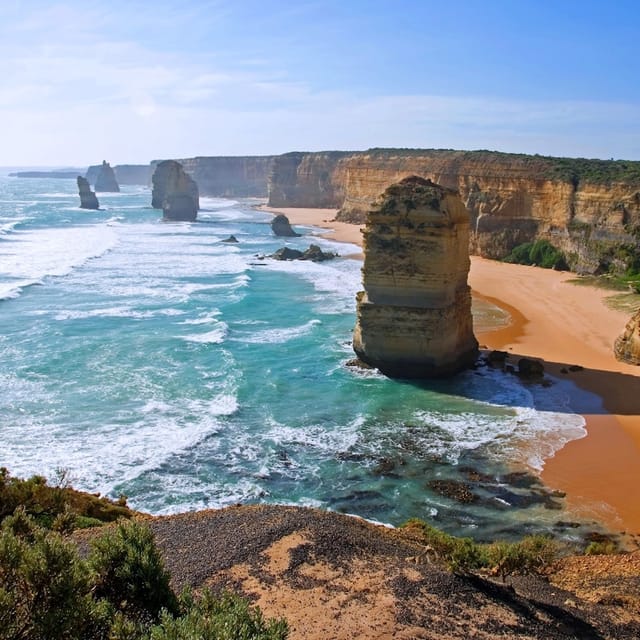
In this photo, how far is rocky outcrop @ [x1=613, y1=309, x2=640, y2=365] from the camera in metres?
26.5

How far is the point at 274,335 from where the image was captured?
30.7 m

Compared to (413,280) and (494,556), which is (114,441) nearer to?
(494,556)

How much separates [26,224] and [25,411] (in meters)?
67.4

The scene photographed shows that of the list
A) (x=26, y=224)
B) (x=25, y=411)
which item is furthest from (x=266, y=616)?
(x=26, y=224)

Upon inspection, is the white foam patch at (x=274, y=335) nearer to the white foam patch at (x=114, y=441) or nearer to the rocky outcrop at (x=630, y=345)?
the white foam patch at (x=114, y=441)

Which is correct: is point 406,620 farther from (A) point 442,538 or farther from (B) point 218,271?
(B) point 218,271

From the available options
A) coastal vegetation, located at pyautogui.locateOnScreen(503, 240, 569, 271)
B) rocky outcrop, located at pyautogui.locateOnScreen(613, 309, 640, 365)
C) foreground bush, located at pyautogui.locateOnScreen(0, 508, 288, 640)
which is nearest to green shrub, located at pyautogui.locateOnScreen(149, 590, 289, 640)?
foreground bush, located at pyautogui.locateOnScreen(0, 508, 288, 640)

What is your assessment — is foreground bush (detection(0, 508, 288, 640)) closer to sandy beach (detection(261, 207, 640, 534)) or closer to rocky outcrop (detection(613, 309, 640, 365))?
sandy beach (detection(261, 207, 640, 534))

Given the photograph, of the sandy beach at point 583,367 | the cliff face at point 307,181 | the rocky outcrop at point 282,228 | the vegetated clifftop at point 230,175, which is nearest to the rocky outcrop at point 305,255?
the sandy beach at point 583,367

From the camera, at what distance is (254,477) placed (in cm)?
1723

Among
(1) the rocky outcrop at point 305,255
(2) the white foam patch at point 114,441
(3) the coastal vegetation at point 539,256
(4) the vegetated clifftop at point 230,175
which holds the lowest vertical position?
(2) the white foam patch at point 114,441

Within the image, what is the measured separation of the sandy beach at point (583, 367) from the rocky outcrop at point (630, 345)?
0.38 m

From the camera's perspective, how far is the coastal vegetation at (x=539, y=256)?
48875mm

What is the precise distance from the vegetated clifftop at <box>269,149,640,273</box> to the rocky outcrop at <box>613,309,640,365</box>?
17.7 m
